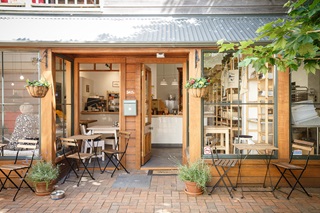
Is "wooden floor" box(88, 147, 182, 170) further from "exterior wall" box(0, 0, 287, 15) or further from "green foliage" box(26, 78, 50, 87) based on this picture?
"exterior wall" box(0, 0, 287, 15)

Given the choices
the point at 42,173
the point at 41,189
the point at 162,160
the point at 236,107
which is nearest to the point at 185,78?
the point at 236,107

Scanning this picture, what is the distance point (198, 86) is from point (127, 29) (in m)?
2.03

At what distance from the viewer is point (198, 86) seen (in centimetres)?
495

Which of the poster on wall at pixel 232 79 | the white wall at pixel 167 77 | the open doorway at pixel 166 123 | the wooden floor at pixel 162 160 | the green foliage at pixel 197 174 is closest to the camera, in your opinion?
the green foliage at pixel 197 174

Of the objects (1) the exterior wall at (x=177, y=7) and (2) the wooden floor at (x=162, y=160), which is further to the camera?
(2) the wooden floor at (x=162, y=160)

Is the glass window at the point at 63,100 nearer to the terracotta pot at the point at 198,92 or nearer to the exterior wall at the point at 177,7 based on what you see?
the exterior wall at the point at 177,7

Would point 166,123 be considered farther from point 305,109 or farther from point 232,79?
point 305,109

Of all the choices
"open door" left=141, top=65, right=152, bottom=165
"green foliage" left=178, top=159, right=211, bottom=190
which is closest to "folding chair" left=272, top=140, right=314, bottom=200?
"green foliage" left=178, top=159, right=211, bottom=190

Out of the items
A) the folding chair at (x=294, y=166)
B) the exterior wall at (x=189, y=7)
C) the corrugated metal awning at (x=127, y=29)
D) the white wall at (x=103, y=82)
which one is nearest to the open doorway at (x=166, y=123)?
the white wall at (x=103, y=82)

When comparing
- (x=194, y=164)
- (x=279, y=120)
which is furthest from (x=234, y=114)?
(x=194, y=164)

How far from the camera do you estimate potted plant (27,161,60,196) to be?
479 centimetres

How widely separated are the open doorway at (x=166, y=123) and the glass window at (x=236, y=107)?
1.70 meters

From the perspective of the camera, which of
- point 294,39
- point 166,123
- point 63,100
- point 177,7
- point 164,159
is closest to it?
point 294,39

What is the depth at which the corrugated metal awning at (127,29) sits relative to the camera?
205 inches
